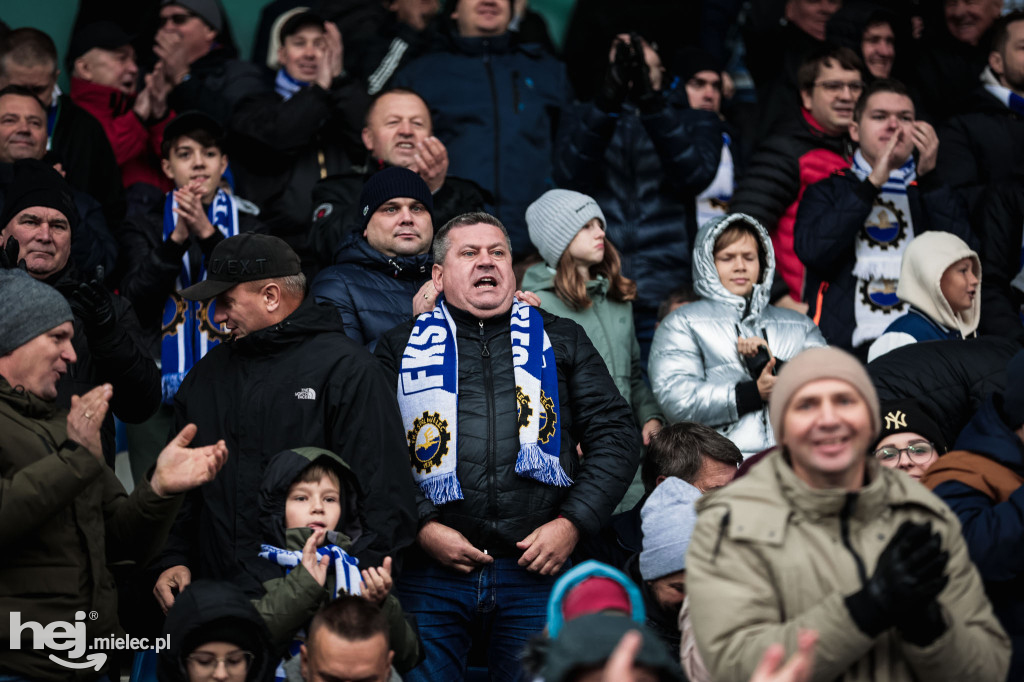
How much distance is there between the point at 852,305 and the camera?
22.8 ft

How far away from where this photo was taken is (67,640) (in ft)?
13.7

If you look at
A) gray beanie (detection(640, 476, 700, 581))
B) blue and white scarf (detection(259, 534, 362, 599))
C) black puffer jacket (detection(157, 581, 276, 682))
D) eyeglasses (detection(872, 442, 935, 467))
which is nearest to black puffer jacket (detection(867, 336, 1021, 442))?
eyeglasses (detection(872, 442, 935, 467))

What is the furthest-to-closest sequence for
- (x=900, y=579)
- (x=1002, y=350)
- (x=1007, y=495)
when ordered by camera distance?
(x=1002, y=350) → (x=1007, y=495) → (x=900, y=579)

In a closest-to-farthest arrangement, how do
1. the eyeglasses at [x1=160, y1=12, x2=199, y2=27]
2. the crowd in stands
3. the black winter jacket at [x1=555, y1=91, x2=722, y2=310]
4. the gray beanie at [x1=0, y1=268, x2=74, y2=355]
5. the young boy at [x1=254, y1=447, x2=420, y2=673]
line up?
the crowd in stands → the young boy at [x1=254, y1=447, x2=420, y2=673] → the gray beanie at [x1=0, y1=268, x2=74, y2=355] → the black winter jacket at [x1=555, y1=91, x2=722, y2=310] → the eyeglasses at [x1=160, y1=12, x2=199, y2=27]

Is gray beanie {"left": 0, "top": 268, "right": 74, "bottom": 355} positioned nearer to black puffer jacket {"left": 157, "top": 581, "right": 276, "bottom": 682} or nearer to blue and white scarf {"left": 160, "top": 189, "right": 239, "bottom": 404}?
black puffer jacket {"left": 157, "top": 581, "right": 276, "bottom": 682}

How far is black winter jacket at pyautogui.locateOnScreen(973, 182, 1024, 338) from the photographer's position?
6930 mm

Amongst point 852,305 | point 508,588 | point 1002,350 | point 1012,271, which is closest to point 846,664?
point 508,588

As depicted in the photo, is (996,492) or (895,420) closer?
(996,492)

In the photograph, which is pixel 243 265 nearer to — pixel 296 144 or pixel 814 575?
pixel 296 144

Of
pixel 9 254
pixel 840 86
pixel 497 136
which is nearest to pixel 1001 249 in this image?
pixel 840 86

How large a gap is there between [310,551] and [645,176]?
12.2 ft

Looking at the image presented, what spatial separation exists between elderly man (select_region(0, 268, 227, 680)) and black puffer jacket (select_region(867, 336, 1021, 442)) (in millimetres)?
2629

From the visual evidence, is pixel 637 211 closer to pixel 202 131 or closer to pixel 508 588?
→ pixel 202 131

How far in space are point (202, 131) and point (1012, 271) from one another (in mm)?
4453
